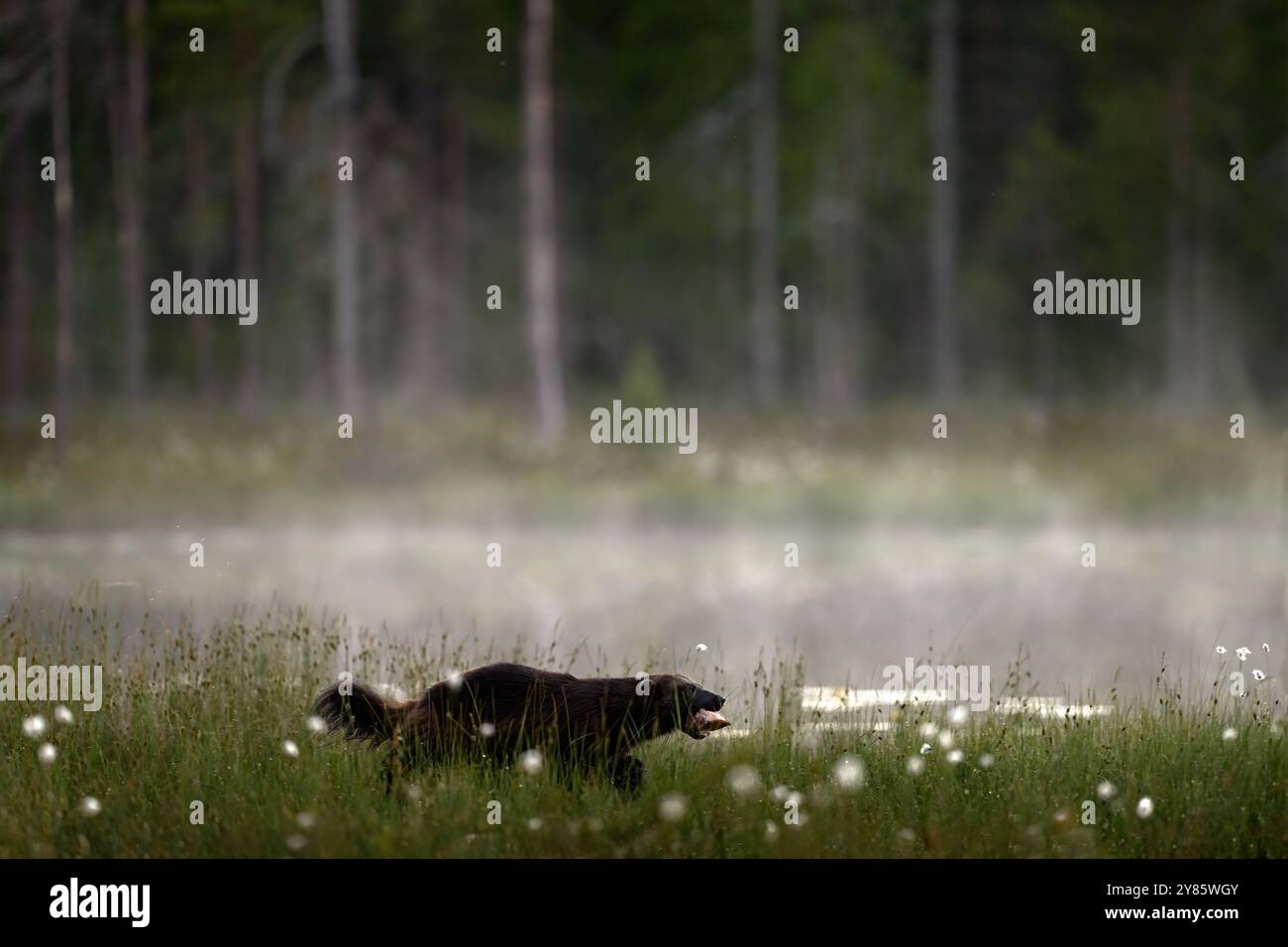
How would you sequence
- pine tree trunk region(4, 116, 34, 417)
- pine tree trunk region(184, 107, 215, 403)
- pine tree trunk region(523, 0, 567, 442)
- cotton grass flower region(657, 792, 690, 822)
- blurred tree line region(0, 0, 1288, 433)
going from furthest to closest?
pine tree trunk region(4, 116, 34, 417) → pine tree trunk region(184, 107, 215, 403) → blurred tree line region(0, 0, 1288, 433) → pine tree trunk region(523, 0, 567, 442) → cotton grass flower region(657, 792, 690, 822)

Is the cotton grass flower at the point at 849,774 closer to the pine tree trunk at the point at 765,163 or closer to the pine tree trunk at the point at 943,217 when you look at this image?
the pine tree trunk at the point at 943,217

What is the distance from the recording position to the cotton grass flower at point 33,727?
6098 mm

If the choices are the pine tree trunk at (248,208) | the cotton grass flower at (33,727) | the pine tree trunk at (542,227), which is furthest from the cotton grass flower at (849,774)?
the pine tree trunk at (248,208)

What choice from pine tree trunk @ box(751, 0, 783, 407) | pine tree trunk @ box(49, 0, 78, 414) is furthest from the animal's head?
pine tree trunk @ box(751, 0, 783, 407)

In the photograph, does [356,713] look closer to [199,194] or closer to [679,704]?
[679,704]

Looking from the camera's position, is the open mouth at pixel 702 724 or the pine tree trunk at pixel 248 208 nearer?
the open mouth at pixel 702 724

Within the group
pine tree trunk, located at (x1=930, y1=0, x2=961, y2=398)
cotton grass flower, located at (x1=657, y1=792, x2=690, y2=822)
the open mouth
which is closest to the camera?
cotton grass flower, located at (x1=657, y1=792, x2=690, y2=822)

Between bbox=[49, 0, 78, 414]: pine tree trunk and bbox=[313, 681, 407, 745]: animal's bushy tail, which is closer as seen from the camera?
bbox=[313, 681, 407, 745]: animal's bushy tail

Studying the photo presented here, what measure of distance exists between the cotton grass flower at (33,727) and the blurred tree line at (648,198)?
1391cm

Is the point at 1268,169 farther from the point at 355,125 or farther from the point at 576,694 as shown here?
the point at 576,694

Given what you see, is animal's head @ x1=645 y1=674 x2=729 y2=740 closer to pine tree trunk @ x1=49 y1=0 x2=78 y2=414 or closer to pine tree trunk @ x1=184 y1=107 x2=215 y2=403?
pine tree trunk @ x1=49 y1=0 x2=78 y2=414

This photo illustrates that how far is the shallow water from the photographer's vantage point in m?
10.2

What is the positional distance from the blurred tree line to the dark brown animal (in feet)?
48.6

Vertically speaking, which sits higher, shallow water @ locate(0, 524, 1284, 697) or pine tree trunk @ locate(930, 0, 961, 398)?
pine tree trunk @ locate(930, 0, 961, 398)
